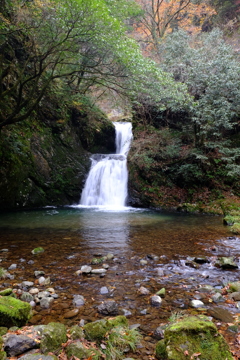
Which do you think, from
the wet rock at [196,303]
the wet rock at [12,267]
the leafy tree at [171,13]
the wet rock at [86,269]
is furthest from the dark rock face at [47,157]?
the leafy tree at [171,13]

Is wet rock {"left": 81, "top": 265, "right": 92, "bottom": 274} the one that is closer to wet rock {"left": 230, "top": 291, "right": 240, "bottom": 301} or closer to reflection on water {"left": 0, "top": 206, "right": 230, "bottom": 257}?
reflection on water {"left": 0, "top": 206, "right": 230, "bottom": 257}

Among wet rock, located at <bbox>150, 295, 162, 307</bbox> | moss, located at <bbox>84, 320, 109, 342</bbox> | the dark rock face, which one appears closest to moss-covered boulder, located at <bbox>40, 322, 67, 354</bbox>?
moss, located at <bbox>84, 320, 109, 342</bbox>

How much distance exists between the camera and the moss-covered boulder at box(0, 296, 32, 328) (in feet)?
8.27

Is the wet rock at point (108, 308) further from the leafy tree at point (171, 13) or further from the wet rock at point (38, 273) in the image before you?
the leafy tree at point (171, 13)

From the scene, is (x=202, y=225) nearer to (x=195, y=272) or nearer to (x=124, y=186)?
(x=195, y=272)

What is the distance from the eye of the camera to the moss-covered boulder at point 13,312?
252cm

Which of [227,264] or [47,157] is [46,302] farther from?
[47,157]

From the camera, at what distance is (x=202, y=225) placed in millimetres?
9156

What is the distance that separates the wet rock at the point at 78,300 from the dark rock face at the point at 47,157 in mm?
8553

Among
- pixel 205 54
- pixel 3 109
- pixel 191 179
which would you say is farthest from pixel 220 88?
pixel 3 109

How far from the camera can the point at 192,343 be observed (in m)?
2.16

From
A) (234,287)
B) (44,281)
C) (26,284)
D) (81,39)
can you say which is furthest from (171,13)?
(26,284)

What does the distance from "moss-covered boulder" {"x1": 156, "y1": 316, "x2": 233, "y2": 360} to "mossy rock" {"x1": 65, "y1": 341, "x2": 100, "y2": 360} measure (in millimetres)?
593

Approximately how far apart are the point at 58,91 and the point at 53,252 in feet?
34.8
